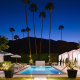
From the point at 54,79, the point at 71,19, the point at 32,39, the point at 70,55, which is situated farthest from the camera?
the point at 32,39

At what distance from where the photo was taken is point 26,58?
34094 mm

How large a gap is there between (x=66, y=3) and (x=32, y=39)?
86.9 meters

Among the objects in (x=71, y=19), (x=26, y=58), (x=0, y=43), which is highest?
(x=71, y=19)

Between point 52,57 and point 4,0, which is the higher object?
point 4,0

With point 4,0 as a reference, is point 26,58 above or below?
below

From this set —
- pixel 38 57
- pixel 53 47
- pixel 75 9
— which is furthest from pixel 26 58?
pixel 53 47

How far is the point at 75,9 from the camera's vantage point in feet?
104

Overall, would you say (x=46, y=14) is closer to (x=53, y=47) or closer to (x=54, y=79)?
(x=54, y=79)

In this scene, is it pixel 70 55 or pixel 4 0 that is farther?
pixel 4 0

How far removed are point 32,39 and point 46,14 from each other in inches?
2943

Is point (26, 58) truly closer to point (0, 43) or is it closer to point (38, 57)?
point (38, 57)

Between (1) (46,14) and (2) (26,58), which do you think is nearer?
(2) (26,58)

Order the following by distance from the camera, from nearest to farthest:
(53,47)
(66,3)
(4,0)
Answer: (66,3), (4,0), (53,47)

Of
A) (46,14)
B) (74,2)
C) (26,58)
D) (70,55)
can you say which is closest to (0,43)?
(70,55)
